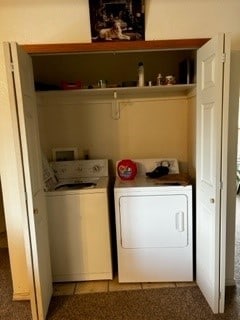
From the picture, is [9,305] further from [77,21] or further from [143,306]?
[77,21]

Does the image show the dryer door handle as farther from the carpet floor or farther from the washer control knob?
the washer control knob

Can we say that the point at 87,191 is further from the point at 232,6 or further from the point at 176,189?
the point at 232,6

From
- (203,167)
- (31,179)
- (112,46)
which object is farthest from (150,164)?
(31,179)

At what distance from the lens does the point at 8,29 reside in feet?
6.55

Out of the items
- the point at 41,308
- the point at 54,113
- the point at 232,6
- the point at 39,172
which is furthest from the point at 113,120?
the point at 41,308

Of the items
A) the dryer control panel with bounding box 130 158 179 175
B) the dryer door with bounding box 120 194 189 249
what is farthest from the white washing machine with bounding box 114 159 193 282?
the dryer control panel with bounding box 130 158 179 175

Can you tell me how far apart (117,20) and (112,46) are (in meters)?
0.20

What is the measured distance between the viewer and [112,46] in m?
2.03

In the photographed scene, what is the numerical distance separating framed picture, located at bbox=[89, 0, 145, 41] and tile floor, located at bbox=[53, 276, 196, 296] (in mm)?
2169

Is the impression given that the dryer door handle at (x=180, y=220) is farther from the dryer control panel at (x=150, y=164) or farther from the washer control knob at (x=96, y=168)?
the washer control knob at (x=96, y=168)

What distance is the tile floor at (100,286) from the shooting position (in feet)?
7.88

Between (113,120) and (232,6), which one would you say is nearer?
(232,6)

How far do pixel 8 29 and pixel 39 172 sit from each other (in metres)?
1.13

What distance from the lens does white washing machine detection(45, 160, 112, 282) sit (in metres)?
2.36
